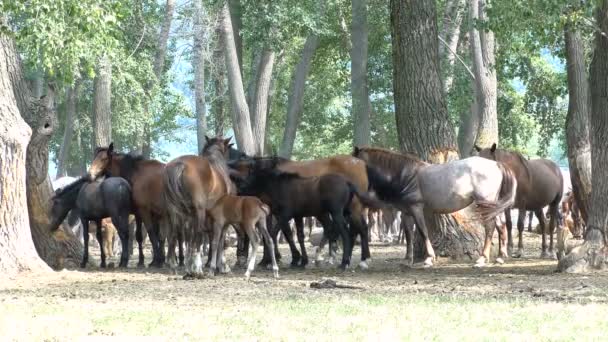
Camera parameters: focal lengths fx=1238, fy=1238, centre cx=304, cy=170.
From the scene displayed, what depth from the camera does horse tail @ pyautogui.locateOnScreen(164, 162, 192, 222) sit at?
722 inches

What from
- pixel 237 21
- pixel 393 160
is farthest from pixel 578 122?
pixel 237 21

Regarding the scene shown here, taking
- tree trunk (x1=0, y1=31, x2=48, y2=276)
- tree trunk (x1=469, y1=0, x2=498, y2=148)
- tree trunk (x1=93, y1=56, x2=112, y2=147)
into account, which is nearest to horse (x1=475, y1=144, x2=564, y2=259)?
tree trunk (x1=0, y1=31, x2=48, y2=276)

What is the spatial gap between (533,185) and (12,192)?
10.3 metres

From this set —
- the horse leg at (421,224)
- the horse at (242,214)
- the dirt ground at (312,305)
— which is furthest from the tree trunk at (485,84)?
the horse at (242,214)

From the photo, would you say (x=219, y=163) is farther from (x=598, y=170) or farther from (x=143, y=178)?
(x=598, y=170)

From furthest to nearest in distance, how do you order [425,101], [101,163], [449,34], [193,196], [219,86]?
[449,34] → [219,86] → [425,101] → [101,163] → [193,196]

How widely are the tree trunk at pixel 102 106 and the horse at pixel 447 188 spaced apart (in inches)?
495

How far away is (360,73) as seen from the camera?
39469 mm

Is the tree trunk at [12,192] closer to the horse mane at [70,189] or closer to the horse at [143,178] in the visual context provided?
the horse at [143,178]

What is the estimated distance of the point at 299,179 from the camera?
20.6 m

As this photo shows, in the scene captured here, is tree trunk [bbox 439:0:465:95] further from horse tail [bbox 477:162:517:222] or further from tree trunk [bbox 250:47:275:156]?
horse tail [bbox 477:162:517:222]

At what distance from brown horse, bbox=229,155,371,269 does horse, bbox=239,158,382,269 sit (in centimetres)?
18

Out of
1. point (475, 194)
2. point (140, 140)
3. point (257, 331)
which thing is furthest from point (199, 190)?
point (140, 140)

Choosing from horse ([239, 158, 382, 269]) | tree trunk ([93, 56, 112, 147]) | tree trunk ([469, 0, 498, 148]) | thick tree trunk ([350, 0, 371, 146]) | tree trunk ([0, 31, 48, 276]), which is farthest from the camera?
thick tree trunk ([350, 0, 371, 146])
